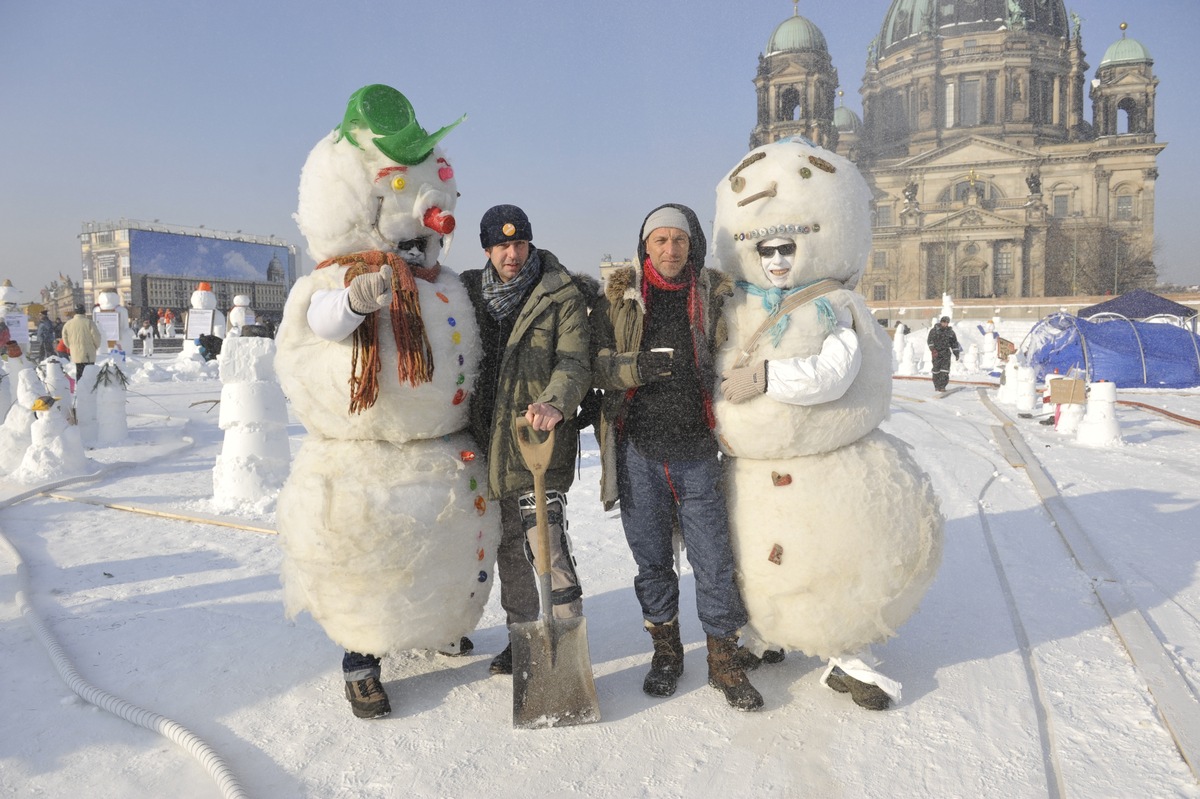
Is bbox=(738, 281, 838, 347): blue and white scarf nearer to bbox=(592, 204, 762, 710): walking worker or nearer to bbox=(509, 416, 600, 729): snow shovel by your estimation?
bbox=(592, 204, 762, 710): walking worker

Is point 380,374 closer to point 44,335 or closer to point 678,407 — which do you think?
point 678,407

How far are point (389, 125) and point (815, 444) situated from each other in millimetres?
1855

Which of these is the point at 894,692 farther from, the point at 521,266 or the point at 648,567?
the point at 521,266

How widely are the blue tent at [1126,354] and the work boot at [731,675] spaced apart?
49.2 feet

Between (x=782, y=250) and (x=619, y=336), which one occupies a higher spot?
(x=782, y=250)

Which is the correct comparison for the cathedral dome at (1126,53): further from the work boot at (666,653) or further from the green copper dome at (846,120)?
the work boot at (666,653)

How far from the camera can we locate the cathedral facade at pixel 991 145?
158ft

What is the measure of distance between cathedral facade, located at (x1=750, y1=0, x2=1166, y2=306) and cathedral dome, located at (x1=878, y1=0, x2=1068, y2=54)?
0.09 metres

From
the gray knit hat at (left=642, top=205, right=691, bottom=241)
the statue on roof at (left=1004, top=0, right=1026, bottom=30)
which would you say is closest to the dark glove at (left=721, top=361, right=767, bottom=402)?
the gray knit hat at (left=642, top=205, right=691, bottom=241)

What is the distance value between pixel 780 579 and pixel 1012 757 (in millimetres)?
871

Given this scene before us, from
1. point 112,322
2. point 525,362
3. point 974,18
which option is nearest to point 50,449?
point 525,362

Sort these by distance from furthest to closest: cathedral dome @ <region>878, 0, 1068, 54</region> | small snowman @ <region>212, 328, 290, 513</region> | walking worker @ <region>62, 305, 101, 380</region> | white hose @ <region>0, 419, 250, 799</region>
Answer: cathedral dome @ <region>878, 0, 1068, 54</region>
walking worker @ <region>62, 305, 101, 380</region>
small snowman @ <region>212, 328, 290, 513</region>
white hose @ <region>0, 419, 250, 799</region>

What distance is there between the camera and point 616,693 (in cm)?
292

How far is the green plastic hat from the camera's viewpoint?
266 centimetres
